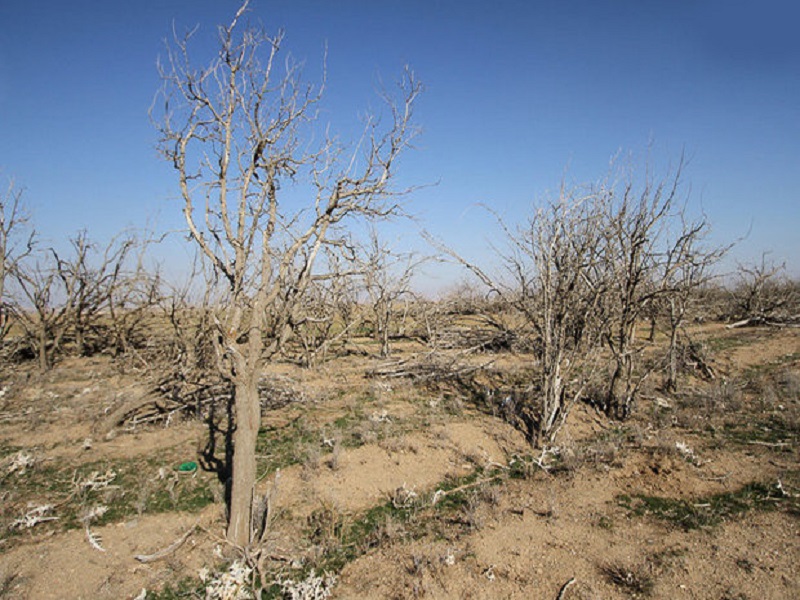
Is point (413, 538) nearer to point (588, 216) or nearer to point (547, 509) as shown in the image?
point (547, 509)

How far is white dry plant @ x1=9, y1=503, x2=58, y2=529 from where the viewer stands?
438 centimetres

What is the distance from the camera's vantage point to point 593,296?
6.55m

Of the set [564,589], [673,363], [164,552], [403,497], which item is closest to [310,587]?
[164,552]

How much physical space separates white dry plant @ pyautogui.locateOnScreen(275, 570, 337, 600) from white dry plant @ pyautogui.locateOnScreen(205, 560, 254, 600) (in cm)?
26

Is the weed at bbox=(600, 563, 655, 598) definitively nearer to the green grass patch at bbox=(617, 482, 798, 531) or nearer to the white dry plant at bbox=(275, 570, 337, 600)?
the green grass patch at bbox=(617, 482, 798, 531)

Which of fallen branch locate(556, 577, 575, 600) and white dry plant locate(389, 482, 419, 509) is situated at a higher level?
white dry plant locate(389, 482, 419, 509)

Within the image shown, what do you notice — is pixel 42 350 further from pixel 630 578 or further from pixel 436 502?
pixel 630 578

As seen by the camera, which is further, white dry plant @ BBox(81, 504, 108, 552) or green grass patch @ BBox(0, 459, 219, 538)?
green grass patch @ BBox(0, 459, 219, 538)

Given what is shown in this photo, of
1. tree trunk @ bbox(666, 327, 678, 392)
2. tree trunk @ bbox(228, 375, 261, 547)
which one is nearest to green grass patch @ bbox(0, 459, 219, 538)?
tree trunk @ bbox(228, 375, 261, 547)

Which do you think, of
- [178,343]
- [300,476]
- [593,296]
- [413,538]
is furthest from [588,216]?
[178,343]

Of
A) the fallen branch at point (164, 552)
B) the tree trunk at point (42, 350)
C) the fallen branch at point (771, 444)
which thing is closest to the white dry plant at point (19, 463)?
the fallen branch at point (164, 552)

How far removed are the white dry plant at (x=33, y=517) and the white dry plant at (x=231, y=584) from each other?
228 centimetres

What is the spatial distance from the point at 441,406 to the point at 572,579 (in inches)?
197

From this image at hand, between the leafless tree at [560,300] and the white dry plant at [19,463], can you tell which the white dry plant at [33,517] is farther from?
the leafless tree at [560,300]
